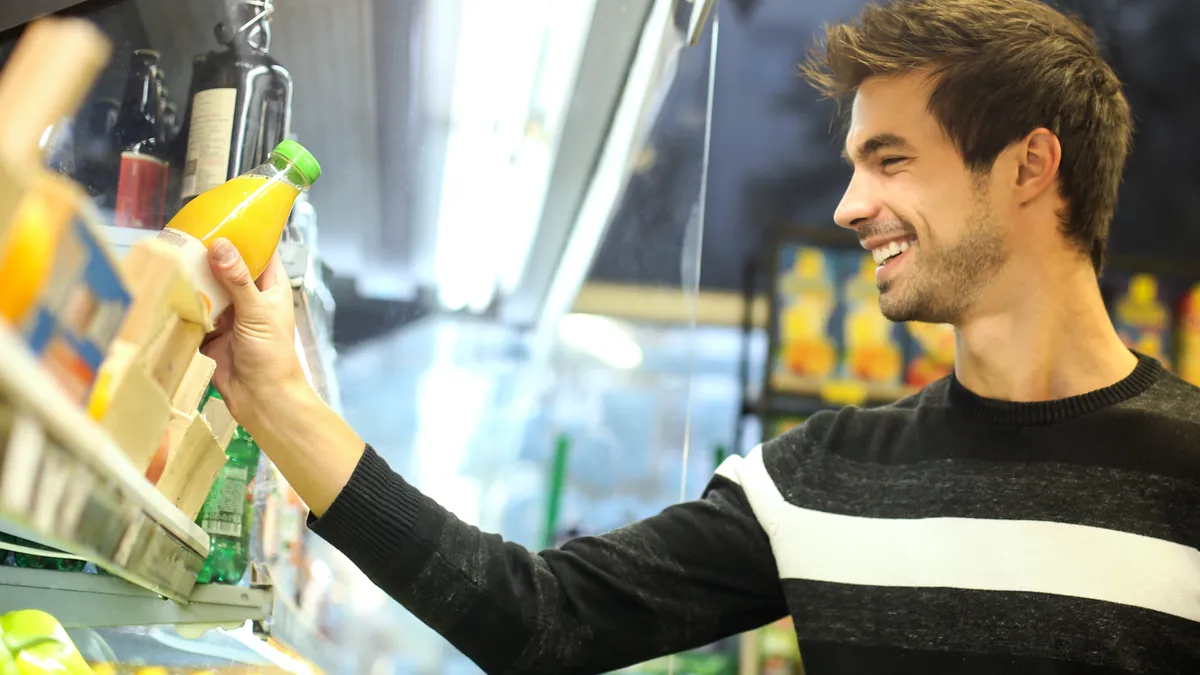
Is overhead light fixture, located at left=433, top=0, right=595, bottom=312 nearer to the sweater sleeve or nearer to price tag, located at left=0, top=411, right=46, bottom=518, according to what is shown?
the sweater sleeve

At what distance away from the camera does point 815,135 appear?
487 cm

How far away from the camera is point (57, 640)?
989 mm

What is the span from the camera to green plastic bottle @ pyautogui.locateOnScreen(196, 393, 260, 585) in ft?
3.79

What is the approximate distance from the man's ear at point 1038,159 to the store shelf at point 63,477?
1.33 m

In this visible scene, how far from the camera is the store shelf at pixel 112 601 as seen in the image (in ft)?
3.43

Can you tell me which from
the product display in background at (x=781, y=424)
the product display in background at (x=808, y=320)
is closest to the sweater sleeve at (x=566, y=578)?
the product display in background at (x=781, y=424)

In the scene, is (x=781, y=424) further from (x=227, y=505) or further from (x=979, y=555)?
(x=227, y=505)

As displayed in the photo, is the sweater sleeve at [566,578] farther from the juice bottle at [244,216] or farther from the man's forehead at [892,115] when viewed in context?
the man's forehead at [892,115]

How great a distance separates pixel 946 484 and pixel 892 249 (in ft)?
1.11

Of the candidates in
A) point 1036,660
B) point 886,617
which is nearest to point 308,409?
point 886,617

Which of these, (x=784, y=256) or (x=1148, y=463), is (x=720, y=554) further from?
(x=784, y=256)

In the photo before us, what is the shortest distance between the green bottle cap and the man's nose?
810 millimetres

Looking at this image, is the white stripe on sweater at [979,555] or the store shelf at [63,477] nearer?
the store shelf at [63,477]

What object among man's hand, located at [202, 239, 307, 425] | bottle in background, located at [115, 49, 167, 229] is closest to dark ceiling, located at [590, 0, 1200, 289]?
bottle in background, located at [115, 49, 167, 229]
